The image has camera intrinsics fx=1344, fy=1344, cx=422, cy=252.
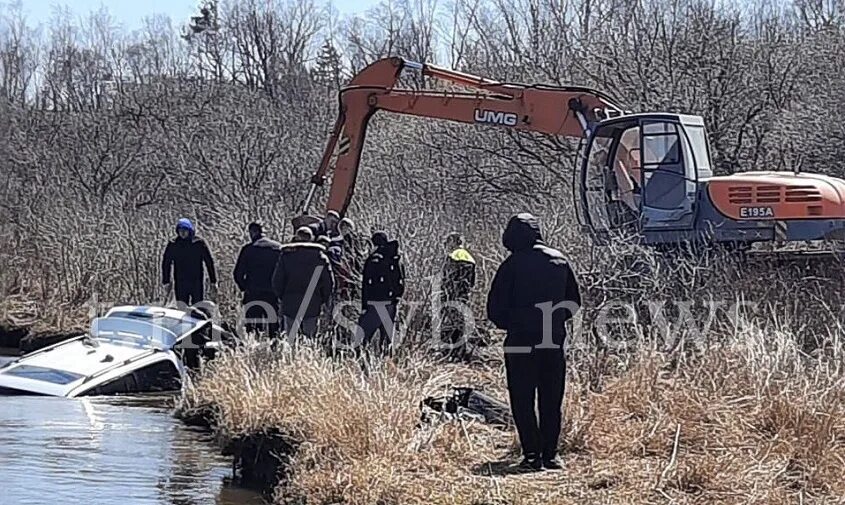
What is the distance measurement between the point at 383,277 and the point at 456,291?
5.34ft

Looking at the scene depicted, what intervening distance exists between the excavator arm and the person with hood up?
3762 mm

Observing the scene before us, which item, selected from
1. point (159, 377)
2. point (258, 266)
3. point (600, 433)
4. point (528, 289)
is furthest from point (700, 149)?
point (528, 289)

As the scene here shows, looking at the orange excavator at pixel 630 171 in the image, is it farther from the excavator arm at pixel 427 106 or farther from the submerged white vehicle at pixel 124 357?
the submerged white vehicle at pixel 124 357

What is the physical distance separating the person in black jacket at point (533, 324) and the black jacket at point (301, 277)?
508 cm

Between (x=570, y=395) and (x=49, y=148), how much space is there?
28.7 meters

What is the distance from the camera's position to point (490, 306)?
1015 cm

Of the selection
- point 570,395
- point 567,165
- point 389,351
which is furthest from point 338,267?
point 567,165

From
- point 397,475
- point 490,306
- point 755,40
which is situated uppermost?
point 755,40

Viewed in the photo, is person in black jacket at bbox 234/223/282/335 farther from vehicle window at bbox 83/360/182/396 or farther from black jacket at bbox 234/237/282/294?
vehicle window at bbox 83/360/182/396

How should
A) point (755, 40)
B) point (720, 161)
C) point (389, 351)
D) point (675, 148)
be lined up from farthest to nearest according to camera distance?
1. point (755, 40)
2. point (720, 161)
3. point (675, 148)
4. point (389, 351)

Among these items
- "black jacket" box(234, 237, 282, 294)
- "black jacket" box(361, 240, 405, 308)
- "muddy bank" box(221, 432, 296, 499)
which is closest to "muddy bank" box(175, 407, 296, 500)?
"muddy bank" box(221, 432, 296, 499)

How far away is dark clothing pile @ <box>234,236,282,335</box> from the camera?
16462 millimetres

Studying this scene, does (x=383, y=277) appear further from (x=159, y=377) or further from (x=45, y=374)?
(x=45, y=374)

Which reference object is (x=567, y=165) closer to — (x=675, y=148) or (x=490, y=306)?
(x=675, y=148)
